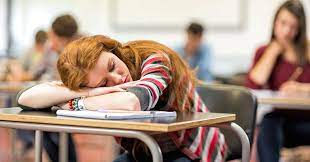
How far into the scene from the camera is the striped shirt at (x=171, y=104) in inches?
73.4

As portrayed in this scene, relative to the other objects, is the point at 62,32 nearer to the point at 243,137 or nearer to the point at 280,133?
the point at 280,133

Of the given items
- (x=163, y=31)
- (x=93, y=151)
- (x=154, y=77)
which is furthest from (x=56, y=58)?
(x=163, y=31)

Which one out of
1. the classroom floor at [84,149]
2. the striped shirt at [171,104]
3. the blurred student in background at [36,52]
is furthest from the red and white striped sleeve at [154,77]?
the blurred student in background at [36,52]

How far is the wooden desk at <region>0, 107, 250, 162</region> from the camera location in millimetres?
1568

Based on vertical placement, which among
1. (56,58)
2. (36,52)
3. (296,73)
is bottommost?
(36,52)

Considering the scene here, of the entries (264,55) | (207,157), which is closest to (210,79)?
(264,55)

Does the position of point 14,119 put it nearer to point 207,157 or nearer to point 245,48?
point 207,157

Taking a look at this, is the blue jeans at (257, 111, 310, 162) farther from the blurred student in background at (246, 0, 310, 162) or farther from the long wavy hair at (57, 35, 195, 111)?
the long wavy hair at (57, 35, 195, 111)

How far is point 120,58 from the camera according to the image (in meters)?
2.00

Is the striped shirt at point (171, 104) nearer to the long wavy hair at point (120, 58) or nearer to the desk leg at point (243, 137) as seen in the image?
the long wavy hair at point (120, 58)

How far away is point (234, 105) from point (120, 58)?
69cm

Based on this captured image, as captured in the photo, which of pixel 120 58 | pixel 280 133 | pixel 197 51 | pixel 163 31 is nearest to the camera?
pixel 120 58

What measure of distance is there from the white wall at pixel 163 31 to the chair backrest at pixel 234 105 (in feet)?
12.9

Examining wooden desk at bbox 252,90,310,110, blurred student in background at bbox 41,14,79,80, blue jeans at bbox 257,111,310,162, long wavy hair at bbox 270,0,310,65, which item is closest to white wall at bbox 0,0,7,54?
blurred student in background at bbox 41,14,79,80
